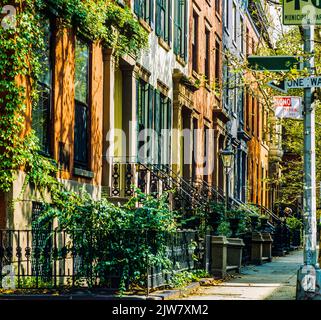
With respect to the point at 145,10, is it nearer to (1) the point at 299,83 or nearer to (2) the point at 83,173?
(2) the point at 83,173

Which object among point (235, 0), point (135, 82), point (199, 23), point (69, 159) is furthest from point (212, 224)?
point (235, 0)

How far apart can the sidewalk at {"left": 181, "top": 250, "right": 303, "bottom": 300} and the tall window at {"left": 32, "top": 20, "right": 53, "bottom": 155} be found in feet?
12.7

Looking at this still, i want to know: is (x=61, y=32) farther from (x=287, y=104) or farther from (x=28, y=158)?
(x=287, y=104)

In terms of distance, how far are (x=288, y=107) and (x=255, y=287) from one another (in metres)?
4.64

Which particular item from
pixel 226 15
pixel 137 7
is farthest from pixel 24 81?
pixel 226 15

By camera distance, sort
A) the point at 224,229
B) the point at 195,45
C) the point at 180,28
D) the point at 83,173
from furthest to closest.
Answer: the point at 195,45, the point at 180,28, the point at 224,229, the point at 83,173

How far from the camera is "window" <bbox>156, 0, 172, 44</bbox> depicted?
2495 cm

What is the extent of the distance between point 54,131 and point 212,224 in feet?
21.9

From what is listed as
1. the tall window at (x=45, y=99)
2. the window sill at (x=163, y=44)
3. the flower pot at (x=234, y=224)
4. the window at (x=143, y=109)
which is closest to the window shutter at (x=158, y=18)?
the window sill at (x=163, y=44)

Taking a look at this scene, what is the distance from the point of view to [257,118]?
50000 mm

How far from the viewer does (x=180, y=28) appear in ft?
92.1

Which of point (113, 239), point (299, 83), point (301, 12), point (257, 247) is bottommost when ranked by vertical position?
point (257, 247)

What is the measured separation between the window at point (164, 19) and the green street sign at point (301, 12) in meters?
11.0

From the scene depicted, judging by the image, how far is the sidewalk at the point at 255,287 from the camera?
1539cm
